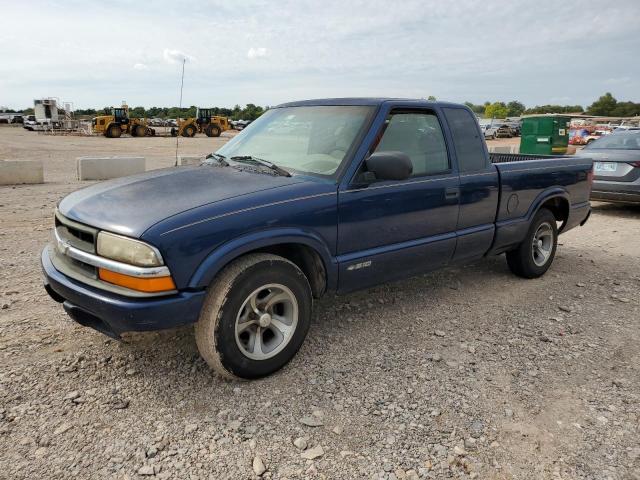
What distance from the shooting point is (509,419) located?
280 centimetres

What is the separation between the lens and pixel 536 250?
5.29m

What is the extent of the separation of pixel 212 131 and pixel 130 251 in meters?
37.5

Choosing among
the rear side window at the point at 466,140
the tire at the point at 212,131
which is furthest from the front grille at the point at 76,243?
the tire at the point at 212,131

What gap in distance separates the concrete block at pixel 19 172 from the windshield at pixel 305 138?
8534mm

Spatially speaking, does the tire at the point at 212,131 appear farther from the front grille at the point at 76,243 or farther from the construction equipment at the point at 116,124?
the front grille at the point at 76,243

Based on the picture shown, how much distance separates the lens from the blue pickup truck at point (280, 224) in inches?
105

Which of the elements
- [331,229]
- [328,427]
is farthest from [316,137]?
[328,427]

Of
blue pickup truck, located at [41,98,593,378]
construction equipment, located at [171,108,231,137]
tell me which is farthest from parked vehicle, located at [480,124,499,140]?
blue pickup truck, located at [41,98,593,378]

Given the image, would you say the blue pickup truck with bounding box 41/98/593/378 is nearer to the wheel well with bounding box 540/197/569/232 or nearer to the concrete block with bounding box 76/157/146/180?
the wheel well with bounding box 540/197/569/232

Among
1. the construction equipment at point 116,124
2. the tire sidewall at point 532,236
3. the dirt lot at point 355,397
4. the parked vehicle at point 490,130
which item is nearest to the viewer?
the dirt lot at point 355,397

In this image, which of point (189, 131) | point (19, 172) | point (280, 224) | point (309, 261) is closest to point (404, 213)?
point (309, 261)

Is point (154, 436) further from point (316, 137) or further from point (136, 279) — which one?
point (316, 137)

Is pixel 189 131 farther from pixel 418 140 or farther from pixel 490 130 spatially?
pixel 418 140

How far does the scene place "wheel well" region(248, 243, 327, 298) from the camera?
326 cm
